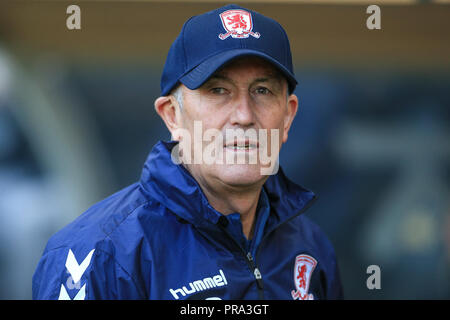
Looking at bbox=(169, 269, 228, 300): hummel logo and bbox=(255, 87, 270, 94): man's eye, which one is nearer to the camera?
bbox=(169, 269, 228, 300): hummel logo

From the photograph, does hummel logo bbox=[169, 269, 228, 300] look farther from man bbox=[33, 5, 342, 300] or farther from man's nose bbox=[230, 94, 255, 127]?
man's nose bbox=[230, 94, 255, 127]

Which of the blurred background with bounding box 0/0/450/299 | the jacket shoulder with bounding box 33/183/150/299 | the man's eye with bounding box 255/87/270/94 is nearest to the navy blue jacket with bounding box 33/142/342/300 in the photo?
the jacket shoulder with bounding box 33/183/150/299

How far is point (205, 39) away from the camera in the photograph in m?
1.46

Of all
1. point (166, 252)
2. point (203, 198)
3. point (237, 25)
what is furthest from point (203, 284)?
point (237, 25)

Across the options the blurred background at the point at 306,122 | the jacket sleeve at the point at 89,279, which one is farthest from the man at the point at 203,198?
the blurred background at the point at 306,122

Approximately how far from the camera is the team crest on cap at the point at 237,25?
1.45m

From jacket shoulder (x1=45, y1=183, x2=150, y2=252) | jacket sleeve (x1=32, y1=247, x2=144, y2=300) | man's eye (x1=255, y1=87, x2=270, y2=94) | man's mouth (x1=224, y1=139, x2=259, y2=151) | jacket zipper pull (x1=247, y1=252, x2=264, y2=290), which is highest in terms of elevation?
man's eye (x1=255, y1=87, x2=270, y2=94)

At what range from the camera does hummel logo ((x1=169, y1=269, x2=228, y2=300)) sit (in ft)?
4.40

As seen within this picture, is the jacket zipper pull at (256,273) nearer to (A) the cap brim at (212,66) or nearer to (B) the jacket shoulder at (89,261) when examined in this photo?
(B) the jacket shoulder at (89,261)

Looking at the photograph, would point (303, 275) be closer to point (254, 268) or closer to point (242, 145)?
point (254, 268)

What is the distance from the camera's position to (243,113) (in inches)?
55.6
